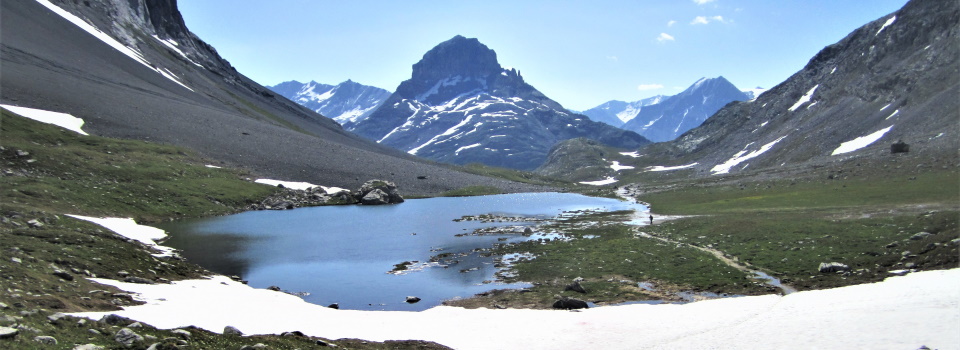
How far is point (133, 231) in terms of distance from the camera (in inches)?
2015

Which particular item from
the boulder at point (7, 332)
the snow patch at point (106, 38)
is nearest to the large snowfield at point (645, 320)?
the boulder at point (7, 332)

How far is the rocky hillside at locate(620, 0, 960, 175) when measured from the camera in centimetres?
10756

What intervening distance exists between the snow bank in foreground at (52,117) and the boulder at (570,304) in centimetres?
10631

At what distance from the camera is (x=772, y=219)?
177 feet

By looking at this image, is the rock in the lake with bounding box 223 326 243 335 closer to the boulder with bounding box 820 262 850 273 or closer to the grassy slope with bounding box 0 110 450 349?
the grassy slope with bounding box 0 110 450 349

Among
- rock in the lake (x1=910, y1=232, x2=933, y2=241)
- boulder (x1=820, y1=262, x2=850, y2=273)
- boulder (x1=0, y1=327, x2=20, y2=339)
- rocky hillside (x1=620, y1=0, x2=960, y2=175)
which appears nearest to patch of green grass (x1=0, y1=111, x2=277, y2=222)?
boulder (x1=0, y1=327, x2=20, y2=339)

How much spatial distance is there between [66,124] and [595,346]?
381 feet

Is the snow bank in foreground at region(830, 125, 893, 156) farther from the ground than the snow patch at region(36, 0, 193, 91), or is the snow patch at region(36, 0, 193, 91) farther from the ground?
the snow patch at region(36, 0, 193, 91)

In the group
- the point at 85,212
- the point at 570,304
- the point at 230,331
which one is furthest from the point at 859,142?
the point at 85,212

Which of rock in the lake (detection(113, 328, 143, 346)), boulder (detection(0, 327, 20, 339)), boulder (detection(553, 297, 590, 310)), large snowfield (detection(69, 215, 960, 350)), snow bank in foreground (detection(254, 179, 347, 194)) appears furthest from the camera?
snow bank in foreground (detection(254, 179, 347, 194))

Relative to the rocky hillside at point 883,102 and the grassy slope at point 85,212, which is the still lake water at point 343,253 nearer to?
the grassy slope at point 85,212

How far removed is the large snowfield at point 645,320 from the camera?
21250 millimetres

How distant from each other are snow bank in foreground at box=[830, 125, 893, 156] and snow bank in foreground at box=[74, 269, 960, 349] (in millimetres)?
118543

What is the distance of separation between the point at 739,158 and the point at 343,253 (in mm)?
175219
